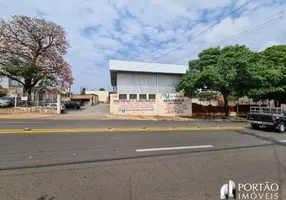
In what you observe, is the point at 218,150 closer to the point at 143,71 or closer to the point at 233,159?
the point at 233,159

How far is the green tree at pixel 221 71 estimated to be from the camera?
858 inches

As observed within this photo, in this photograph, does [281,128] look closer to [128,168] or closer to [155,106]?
[128,168]

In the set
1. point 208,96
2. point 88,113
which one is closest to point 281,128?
point 208,96

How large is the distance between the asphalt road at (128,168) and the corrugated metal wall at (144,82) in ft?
79.4

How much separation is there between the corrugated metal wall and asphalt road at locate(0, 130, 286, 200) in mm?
24200

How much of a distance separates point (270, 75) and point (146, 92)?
659 inches

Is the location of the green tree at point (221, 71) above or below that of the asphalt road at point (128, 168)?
above

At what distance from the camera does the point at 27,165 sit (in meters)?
5.92

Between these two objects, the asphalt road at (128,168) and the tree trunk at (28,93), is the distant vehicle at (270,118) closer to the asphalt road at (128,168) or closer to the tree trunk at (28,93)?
the asphalt road at (128,168)

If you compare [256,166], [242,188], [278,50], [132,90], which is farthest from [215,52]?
[242,188]

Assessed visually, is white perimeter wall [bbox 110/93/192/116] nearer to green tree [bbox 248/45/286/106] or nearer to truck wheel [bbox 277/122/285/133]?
green tree [bbox 248/45/286/106]

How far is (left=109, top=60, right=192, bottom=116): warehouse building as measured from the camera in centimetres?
2642

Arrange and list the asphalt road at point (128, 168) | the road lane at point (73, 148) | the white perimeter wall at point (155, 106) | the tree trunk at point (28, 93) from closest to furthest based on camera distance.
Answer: the asphalt road at point (128, 168) → the road lane at point (73, 148) → the white perimeter wall at point (155, 106) → the tree trunk at point (28, 93)

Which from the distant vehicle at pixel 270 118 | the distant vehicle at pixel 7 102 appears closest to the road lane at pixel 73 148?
the distant vehicle at pixel 270 118
